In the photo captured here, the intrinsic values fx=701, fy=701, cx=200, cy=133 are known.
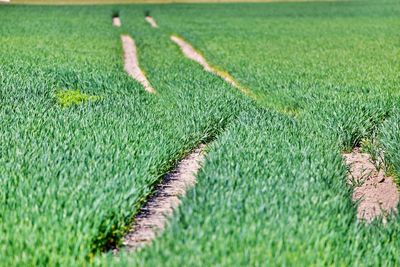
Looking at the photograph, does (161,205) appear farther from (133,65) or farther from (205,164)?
(133,65)

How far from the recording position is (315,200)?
5863 millimetres

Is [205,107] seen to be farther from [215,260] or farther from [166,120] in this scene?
[215,260]

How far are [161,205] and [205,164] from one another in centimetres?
64

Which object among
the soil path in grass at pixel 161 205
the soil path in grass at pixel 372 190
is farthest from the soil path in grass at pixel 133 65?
the soil path in grass at pixel 372 190

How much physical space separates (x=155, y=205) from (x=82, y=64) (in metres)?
11.3

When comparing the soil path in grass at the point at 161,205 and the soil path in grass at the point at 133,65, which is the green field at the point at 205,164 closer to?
the soil path in grass at the point at 161,205

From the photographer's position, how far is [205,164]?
746cm

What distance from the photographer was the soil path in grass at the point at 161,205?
6113 millimetres

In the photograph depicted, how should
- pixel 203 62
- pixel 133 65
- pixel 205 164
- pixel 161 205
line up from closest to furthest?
1. pixel 161 205
2. pixel 205 164
3. pixel 133 65
4. pixel 203 62

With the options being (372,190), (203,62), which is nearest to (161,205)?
(372,190)

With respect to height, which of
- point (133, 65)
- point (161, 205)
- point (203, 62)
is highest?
point (161, 205)

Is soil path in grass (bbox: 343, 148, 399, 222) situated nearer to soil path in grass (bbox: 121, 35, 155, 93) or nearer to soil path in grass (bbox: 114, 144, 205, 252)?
soil path in grass (bbox: 114, 144, 205, 252)

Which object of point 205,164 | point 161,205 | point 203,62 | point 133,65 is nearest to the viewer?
point 161,205

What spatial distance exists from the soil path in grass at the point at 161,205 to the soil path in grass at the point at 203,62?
23.1 ft
